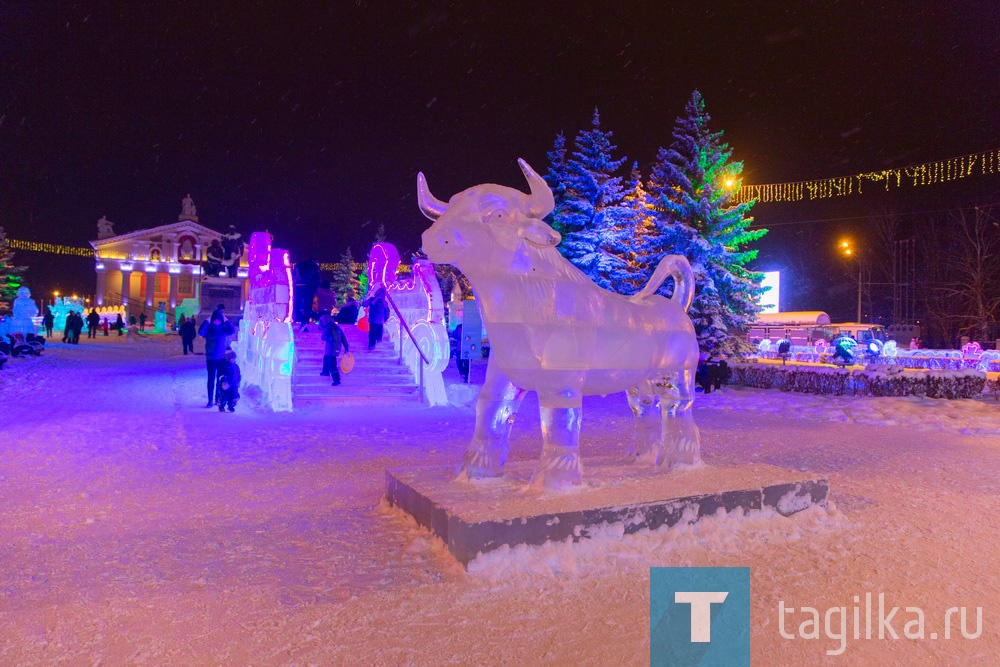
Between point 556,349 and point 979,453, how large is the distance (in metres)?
7.23

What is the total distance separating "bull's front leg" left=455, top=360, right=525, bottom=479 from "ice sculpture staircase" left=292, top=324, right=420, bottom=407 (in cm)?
770

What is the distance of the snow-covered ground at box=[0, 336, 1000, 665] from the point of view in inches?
117

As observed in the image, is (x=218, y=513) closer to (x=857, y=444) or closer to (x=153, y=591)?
(x=153, y=591)

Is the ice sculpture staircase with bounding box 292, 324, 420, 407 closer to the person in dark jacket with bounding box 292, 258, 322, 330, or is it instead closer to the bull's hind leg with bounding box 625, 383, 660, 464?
the bull's hind leg with bounding box 625, 383, 660, 464

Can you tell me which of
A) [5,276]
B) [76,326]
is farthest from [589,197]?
[5,276]

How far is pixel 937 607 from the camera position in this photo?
350 centimetres

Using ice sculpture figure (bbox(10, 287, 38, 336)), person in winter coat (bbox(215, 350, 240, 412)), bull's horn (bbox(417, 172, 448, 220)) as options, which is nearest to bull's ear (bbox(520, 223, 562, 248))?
bull's horn (bbox(417, 172, 448, 220))

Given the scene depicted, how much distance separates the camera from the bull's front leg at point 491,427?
4844 millimetres

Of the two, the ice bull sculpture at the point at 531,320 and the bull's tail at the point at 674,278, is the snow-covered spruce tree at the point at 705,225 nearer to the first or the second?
the bull's tail at the point at 674,278

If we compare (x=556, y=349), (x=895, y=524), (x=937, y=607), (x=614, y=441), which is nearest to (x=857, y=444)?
(x=614, y=441)

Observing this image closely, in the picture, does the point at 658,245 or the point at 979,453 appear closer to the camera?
the point at 979,453

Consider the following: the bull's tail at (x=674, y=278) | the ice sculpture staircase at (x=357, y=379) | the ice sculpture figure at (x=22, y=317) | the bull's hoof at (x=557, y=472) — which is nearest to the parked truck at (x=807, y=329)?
the ice sculpture staircase at (x=357, y=379)

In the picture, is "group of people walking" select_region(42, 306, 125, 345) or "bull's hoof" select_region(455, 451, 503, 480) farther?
"group of people walking" select_region(42, 306, 125, 345)

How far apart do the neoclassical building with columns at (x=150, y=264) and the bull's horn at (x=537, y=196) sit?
53.6 m
